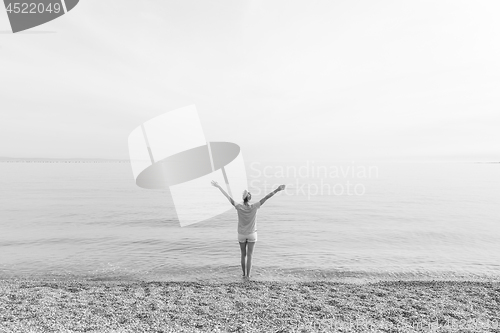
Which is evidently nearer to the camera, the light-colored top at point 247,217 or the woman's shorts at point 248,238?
the light-colored top at point 247,217

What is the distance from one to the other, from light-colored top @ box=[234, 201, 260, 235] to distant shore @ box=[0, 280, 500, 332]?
5.75ft

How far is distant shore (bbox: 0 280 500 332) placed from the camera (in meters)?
6.90

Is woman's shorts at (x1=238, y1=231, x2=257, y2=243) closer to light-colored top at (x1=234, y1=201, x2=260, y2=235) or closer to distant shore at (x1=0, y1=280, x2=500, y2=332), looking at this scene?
light-colored top at (x1=234, y1=201, x2=260, y2=235)

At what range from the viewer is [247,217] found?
34.4 ft

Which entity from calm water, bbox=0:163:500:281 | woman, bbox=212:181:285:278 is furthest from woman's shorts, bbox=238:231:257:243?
calm water, bbox=0:163:500:281

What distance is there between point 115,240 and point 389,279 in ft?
45.9

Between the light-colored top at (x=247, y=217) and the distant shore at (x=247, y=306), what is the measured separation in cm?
175

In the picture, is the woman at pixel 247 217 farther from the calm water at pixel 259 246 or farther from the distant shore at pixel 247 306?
the calm water at pixel 259 246

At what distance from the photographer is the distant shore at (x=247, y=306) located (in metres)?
6.90

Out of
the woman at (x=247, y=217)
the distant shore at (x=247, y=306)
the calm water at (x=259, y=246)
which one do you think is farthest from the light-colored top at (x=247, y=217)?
the calm water at (x=259, y=246)

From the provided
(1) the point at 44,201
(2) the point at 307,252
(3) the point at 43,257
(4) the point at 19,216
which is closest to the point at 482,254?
(2) the point at 307,252

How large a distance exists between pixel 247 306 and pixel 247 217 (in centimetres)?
298

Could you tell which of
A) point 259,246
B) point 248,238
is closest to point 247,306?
point 248,238

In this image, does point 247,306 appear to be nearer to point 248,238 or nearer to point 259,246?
point 248,238
